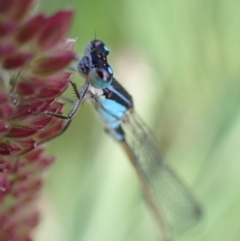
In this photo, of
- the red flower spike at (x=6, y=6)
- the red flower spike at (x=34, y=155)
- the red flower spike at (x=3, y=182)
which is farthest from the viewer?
the red flower spike at (x=34, y=155)

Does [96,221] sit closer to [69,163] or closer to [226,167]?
[69,163]

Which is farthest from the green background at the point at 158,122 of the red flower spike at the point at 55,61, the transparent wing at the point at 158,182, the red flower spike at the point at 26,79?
the red flower spike at the point at 55,61

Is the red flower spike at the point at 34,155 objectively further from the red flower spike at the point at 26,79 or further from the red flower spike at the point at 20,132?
the red flower spike at the point at 20,132

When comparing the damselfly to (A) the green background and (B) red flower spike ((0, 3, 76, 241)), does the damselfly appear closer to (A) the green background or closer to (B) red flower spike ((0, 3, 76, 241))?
(A) the green background

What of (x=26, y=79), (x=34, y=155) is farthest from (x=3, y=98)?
(x=34, y=155)

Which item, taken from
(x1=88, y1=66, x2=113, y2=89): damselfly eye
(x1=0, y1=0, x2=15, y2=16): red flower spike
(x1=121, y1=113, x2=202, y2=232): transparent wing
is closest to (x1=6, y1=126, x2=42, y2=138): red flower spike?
(x1=0, y1=0, x2=15, y2=16): red flower spike

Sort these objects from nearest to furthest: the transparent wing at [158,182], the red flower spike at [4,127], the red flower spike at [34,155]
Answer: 1. the red flower spike at [4,127]
2. the red flower spike at [34,155]
3. the transparent wing at [158,182]

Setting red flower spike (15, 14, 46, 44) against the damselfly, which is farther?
the damselfly
